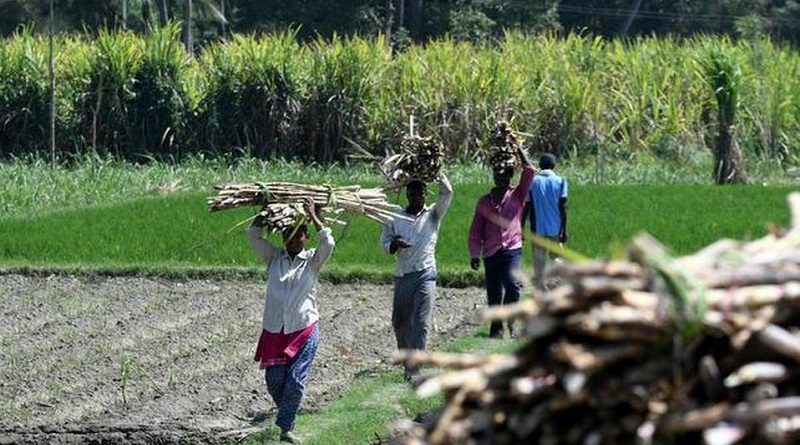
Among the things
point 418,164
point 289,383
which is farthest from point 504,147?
point 289,383

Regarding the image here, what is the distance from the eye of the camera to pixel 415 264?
11.8 metres

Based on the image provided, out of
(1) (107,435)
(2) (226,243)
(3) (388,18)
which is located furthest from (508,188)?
(3) (388,18)

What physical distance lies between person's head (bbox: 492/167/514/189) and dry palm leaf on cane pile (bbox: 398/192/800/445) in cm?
928

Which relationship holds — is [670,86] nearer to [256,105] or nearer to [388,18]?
[256,105]

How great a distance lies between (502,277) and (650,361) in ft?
32.4

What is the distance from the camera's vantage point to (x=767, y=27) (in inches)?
2039

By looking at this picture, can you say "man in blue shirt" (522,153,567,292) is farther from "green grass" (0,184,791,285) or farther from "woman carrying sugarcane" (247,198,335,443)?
"woman carrying sugarcane" (247,198,335,443)

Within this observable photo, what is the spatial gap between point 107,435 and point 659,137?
19.6 m

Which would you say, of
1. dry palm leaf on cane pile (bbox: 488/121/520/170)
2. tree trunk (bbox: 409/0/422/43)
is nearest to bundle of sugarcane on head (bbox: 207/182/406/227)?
dry palm leaf on cane pile (bbox: 488/121/520/170)

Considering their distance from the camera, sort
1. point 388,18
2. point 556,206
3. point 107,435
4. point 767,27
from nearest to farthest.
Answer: point 107,435 < point 556,206 < point 388,18 < point 767,27

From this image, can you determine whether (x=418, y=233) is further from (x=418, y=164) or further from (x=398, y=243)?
(x=418, y=164)

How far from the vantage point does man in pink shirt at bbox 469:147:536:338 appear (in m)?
13.0

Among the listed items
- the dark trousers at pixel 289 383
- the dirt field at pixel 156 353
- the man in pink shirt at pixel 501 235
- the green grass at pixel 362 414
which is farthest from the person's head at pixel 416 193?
the dark trousers at pixel 289 383

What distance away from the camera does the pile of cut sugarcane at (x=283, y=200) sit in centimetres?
1020
